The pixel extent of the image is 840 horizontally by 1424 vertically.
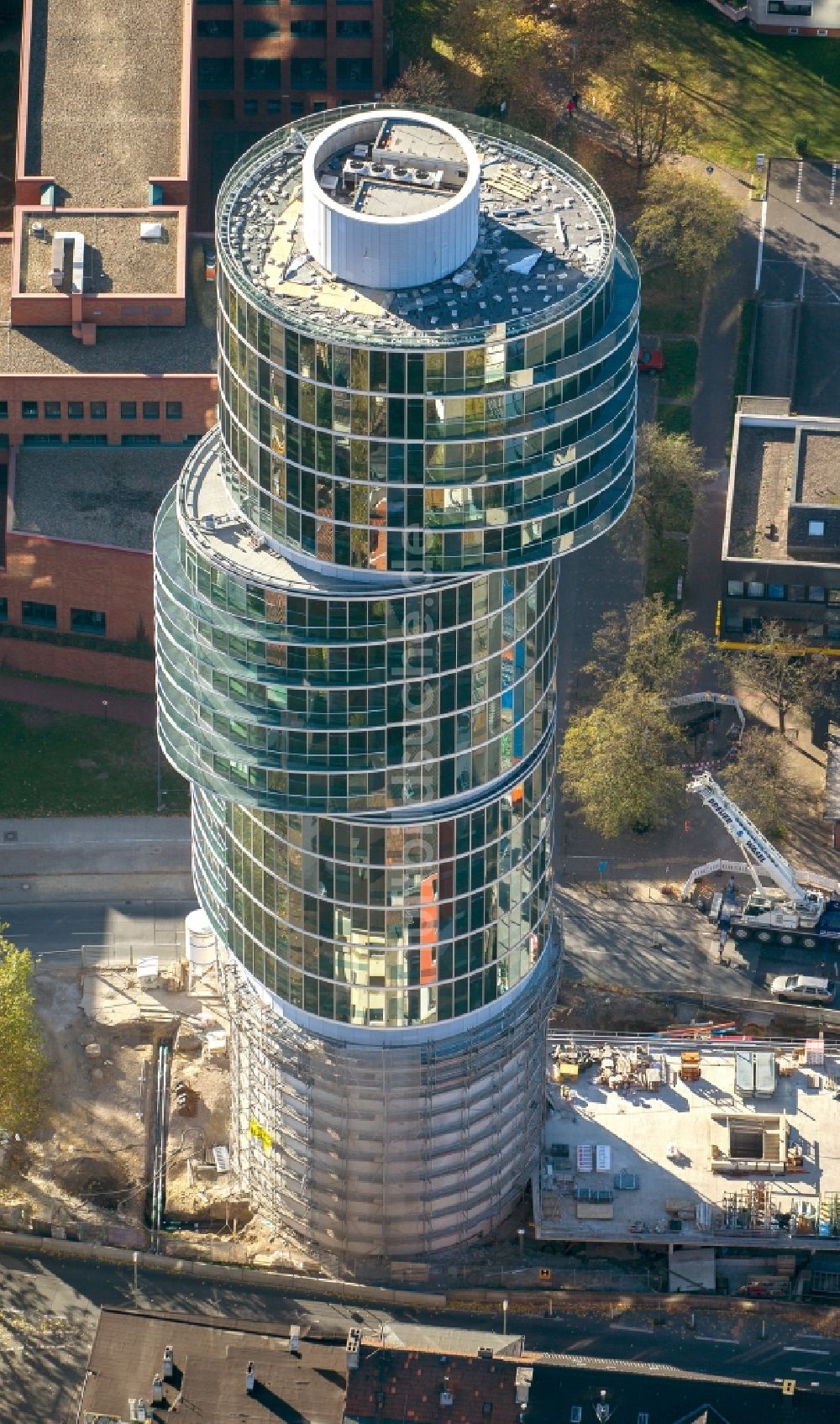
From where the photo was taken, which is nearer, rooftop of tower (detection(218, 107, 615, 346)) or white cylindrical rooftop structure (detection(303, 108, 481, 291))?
white cylindrical rooftop structure (detection(303, 108, 481, 291))

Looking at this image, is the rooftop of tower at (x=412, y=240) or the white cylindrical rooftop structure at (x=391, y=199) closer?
the white cylindrical rooftop structure at (x=391, y=199)

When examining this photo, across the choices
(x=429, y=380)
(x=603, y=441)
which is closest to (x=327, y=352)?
(x=429, y=380)

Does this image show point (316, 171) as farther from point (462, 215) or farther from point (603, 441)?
point (603, 441)

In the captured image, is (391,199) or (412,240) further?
(391,199)

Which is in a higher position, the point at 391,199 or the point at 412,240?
the point at 391,199
